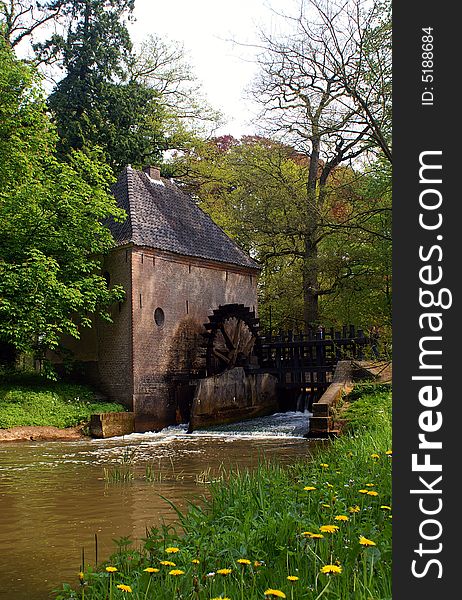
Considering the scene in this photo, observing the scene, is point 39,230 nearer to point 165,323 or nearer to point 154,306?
point 154,306

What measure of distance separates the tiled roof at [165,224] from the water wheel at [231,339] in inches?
75.6

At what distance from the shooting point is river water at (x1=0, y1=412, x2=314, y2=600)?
5348 millimetres

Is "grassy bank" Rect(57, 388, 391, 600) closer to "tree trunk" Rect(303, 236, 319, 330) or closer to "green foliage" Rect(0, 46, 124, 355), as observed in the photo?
"green foliage" Rect(0, 46, 124, 355)

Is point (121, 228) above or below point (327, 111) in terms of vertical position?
below

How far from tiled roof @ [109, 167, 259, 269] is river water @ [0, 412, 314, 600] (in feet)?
18.6

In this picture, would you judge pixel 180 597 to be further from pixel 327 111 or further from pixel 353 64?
pixel 327 111

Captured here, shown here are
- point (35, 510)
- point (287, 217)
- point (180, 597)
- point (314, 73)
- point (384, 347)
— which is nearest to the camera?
point (180, 597)

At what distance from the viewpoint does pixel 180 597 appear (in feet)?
9.66

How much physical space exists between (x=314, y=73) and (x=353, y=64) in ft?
8.01

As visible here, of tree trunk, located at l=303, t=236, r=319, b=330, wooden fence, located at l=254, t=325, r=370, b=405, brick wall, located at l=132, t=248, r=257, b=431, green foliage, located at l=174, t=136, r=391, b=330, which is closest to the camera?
brick wall, located at l=132, t=248, r=257, b=431

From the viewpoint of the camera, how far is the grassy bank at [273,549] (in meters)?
2.88

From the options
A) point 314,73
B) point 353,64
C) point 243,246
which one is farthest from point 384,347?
point 243,246

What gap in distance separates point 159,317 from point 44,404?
4170mm

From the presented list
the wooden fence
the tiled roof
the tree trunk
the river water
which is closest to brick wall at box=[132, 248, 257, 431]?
the tiled roof
